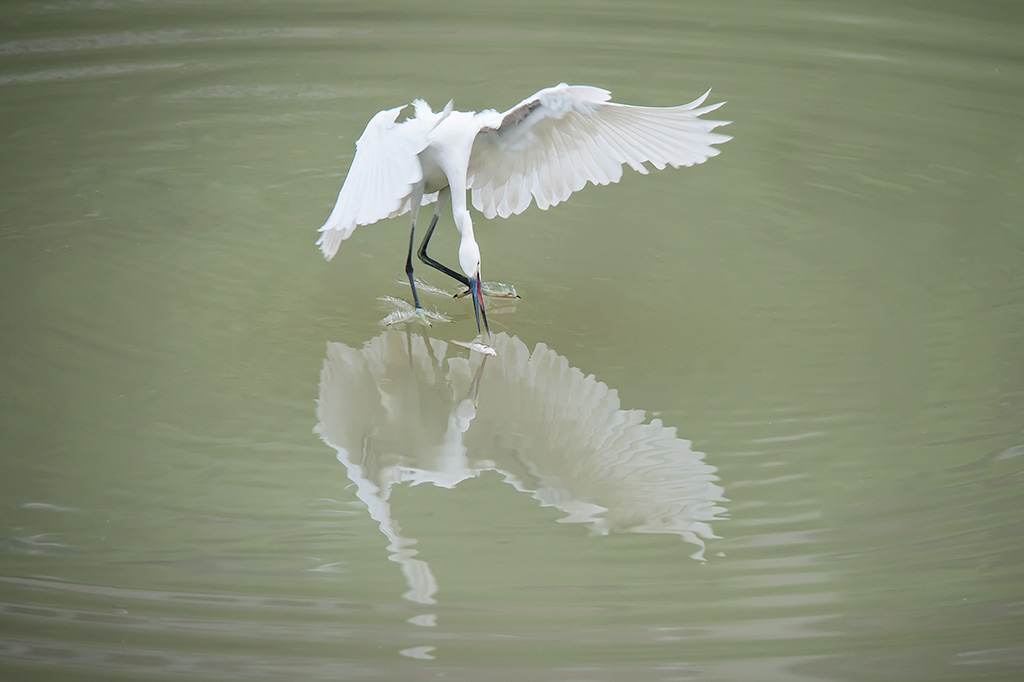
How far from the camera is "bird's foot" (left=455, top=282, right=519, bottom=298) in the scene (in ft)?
12.8

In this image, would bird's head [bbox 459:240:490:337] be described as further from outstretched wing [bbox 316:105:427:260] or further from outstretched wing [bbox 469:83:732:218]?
outstretched wing [bbox 469:83:732:218]

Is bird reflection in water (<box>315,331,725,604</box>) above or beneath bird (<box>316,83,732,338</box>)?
beneath

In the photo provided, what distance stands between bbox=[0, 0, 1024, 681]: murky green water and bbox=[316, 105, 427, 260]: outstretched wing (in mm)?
504

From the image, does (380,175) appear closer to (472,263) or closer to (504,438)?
(472,263)

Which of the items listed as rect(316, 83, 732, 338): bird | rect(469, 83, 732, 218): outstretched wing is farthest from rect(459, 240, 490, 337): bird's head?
rect(469, 83, 732, 218): outstretched wing

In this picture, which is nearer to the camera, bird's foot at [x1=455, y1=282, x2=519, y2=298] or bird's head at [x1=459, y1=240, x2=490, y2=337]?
bird's head at [x1=459, y1=240, x2=490, y2=337]

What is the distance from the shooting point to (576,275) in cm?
405

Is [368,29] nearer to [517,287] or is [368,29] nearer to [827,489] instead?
[517,287]

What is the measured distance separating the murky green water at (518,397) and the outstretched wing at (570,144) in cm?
31

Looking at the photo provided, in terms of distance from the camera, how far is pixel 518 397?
11.3 ft

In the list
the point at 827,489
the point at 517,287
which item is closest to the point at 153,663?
the point at 827,489

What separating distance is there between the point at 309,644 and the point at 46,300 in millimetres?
1877

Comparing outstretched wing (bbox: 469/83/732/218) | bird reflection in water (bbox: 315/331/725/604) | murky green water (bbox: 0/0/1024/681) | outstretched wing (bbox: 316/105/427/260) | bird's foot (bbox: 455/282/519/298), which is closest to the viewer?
murky green water (bbox: 0/0/1024/681)

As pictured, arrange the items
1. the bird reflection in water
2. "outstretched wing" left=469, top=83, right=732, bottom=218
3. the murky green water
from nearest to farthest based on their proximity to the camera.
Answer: the murky green water < the bird reflection in water < "outstretched wing" left=469, top=83, right=732, bottom=218
